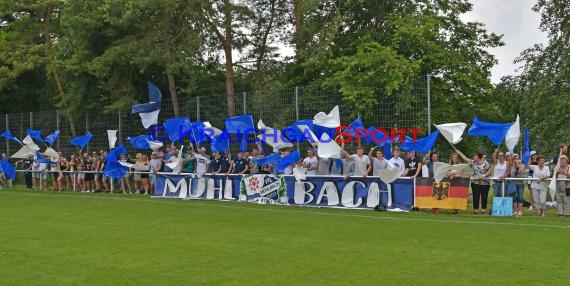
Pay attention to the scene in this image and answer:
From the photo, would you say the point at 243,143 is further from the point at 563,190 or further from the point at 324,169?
the point at 563,190

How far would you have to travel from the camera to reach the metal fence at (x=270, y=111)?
755 inches

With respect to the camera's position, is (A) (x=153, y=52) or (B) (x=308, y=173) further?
(A) (x=153, y=52)

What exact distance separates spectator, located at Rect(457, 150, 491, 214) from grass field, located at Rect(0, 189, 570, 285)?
42.0 inches

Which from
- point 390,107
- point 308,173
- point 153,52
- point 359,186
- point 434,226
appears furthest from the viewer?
point 153,52

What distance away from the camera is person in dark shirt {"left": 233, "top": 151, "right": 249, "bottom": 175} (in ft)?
66.5

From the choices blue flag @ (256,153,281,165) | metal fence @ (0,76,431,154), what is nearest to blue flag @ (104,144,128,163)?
metal fence @ (0,76,431,154)

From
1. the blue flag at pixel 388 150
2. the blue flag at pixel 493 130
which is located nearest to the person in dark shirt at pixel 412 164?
the blue flag at pixel 493 130

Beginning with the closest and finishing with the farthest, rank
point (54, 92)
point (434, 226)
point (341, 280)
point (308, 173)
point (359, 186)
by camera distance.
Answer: point (341, 280) < point (434, 226) < point (359, 186) < point (308, 173) < point (54, 92)

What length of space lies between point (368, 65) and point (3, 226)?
43.7ft

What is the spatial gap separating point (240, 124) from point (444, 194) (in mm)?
7935

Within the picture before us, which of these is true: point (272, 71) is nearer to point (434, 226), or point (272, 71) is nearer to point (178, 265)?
point (434, 226)

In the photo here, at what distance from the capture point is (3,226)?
1329cm

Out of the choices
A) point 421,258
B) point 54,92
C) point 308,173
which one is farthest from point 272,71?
point 421,258

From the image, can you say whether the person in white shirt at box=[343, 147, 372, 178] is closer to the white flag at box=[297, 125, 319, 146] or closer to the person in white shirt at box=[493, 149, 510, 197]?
the white flag at box=[297, 125, 319, 146]
